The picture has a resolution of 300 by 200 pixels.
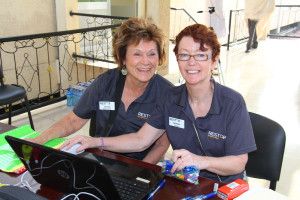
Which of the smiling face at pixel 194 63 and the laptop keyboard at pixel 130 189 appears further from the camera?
the smiling face at pixel 194 63

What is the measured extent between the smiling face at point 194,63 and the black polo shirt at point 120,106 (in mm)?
315

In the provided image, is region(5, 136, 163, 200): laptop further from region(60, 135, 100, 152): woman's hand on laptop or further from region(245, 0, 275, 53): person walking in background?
region(245, 0, 275, 53): person walking in background

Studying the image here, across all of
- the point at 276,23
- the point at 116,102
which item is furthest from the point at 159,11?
the point at 276,23

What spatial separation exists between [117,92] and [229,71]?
4.70 meters

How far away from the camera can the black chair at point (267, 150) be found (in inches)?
61.4

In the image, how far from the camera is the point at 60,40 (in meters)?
5.30

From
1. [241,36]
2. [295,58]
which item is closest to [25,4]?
[295,58]

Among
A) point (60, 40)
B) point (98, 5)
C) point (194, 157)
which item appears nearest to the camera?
point (194, 157)

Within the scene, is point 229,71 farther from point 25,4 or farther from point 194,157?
point 194,157

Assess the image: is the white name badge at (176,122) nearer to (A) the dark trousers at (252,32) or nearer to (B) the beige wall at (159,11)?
(B) the beige wall at (159,11)

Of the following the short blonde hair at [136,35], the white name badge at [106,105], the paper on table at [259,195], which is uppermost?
the short blonde hair at [136,35]

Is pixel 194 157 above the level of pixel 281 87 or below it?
above

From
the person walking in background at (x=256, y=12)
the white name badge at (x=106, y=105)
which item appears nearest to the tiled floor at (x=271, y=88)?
the person walking in background at (x=256, y=12)

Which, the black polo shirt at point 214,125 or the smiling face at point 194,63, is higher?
the smiling face at point 194,63
